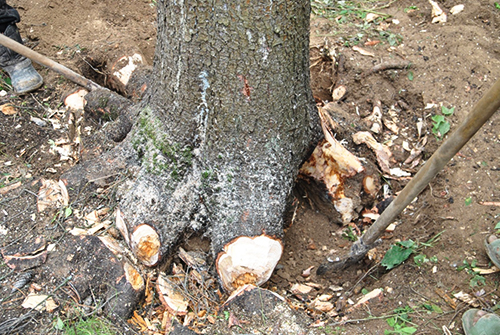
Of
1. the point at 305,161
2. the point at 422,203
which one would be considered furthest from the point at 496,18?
the point at 305,161

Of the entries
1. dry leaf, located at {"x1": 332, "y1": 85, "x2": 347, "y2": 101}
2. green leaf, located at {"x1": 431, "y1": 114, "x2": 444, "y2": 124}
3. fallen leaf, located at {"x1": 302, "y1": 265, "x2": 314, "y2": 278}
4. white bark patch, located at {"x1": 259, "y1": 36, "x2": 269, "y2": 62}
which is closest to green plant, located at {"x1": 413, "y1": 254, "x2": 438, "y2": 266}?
fallen leaf, located at {"x1": 302, "y1": 265, "x2": 314, "y2": 278}

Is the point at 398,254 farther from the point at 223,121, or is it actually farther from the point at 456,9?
the point at 456,9

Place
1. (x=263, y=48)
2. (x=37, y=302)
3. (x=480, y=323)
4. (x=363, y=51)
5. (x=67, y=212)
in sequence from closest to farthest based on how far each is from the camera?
(x=480, y=323) < (x=263, y=48) < (x=37, y=302) < (x=67, y=212) < (x=363, y=51)

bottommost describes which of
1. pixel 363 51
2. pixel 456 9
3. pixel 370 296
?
pixel 370 296

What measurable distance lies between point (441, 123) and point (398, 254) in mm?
1276

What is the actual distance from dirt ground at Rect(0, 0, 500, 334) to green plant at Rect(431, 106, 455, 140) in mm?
42

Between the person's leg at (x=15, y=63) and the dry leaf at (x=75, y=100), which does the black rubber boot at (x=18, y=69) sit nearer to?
the person's leg at (x=15, y=63)

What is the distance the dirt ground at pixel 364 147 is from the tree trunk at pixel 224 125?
0.39 meters

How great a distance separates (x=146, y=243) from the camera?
2.18 meters

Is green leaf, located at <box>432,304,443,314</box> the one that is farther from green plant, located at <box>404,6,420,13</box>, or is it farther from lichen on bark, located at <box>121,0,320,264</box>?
green plant, located at <box>404,6,420,13</box>

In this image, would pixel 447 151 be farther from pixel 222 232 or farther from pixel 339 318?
pixel 222 232

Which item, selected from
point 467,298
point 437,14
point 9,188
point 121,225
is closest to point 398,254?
point 467,298

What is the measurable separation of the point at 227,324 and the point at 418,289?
104 centimetres

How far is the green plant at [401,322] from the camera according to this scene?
1805 millimetres
